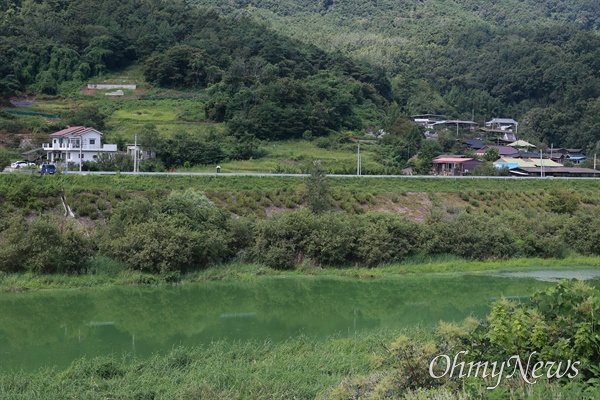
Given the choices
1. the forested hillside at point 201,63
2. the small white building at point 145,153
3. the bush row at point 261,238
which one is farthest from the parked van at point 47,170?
the forested hillside at point 201,63

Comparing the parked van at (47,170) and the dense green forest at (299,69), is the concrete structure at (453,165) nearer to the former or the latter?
the dense green forest at (299,69)

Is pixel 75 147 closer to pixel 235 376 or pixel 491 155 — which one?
pixel 235 376

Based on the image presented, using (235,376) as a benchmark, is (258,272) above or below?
below

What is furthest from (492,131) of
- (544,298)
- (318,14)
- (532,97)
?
(318,14)

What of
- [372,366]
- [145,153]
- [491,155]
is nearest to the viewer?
[372,366]

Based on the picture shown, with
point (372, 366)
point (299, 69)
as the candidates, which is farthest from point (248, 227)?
point (299, 69)

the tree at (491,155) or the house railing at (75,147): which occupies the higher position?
the house railing at (75,147)

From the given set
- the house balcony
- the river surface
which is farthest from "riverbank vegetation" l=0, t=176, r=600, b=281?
the house balcony
